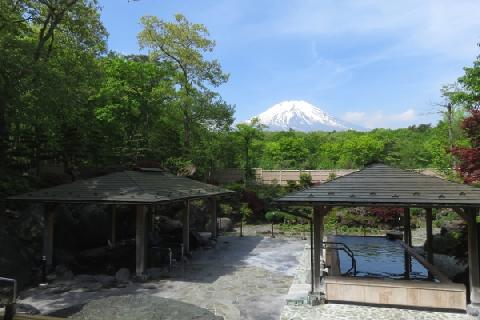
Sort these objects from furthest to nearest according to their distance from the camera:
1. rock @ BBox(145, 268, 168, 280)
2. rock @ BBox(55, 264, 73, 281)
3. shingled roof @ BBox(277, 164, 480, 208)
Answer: rock @ BBox(145, 268, 168, 280), rock @ BBox(55, 264, 73, 281), shingled roof @ BBox(277, 164, 480, 208)

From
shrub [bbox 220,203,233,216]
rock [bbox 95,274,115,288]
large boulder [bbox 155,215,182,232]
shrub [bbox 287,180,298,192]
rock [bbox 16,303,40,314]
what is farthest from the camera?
shrub [bbox 287,180,298,192]

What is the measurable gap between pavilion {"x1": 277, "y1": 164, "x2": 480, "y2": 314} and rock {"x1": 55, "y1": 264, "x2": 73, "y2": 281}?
8186 millimetres

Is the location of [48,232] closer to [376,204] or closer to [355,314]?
[355,314]

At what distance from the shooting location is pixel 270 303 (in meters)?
11.4

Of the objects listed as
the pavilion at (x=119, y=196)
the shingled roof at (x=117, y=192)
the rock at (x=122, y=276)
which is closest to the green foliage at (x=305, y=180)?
the shingled roof at (x=117, y=192)

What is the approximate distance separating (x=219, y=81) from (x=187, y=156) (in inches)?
291

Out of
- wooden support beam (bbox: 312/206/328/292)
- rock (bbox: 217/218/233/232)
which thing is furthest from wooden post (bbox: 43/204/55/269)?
rock (bbox: 217/218/233/232)

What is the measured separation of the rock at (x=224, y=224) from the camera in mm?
27425

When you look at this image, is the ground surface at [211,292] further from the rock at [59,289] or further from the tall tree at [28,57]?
the tall tree at [28,57]

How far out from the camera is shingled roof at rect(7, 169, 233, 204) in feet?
45.2

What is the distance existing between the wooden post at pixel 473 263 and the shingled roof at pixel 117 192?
9387mm

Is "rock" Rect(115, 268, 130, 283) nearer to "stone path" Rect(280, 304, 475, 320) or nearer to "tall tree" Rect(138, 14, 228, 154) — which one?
"stone path" Rect(280, 304, 475, 320)

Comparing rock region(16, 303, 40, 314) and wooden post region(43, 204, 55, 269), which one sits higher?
wooden post region(43, 204, 55, 269)

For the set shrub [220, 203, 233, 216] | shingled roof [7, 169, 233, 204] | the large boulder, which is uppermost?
shingled roof [7, 169, 233, 204]
